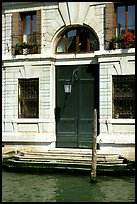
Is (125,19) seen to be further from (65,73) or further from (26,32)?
(26,32)

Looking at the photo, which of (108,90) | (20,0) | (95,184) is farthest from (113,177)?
(20,0)

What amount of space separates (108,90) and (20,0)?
14.4ft

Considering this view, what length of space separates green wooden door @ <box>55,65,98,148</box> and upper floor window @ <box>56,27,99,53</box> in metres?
0.62

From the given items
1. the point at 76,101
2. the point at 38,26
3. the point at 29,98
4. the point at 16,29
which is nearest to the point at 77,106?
the point at 76,101

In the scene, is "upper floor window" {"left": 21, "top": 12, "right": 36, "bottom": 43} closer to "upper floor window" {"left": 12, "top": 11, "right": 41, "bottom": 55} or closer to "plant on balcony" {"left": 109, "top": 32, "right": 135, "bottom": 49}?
"upper floor window" {"left": 12, "top": 11, "right": 41, "bottom": 55}

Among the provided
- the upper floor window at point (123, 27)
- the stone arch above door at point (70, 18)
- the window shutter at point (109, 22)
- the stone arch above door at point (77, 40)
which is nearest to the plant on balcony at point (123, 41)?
the upper floor window at point (123, 27)

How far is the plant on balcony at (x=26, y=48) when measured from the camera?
1460 cm

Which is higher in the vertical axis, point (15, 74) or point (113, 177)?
point (15, 74)

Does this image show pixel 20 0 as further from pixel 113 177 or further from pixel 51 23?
pixel 113 177

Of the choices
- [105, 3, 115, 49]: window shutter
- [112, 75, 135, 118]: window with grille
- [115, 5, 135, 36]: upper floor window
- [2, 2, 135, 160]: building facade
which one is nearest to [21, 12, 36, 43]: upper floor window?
[2, 2, 135, 160]: building facade

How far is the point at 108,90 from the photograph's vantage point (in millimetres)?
13633

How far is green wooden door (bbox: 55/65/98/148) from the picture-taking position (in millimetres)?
14250

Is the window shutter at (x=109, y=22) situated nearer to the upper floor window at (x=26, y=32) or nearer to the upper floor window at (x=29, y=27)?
the upper floor window at (x=26, y=32)

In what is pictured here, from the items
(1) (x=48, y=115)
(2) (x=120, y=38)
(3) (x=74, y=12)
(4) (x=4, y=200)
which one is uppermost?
(3) (x=74, y=12)
